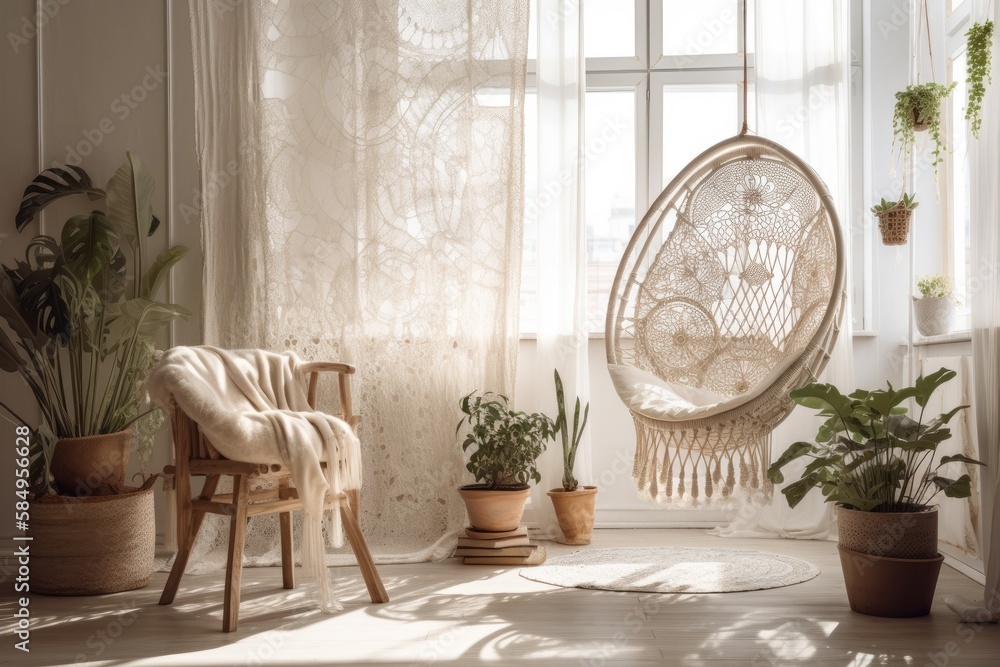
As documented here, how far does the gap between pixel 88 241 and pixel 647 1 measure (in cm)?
251

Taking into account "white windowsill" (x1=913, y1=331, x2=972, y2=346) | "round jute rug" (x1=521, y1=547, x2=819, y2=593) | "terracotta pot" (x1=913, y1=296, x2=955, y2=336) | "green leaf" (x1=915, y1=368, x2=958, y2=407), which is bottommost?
"round jute rug" (x1=521, y1=547, x2=819, y2=593)

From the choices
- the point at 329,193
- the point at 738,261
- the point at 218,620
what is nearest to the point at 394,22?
the point at 329,193

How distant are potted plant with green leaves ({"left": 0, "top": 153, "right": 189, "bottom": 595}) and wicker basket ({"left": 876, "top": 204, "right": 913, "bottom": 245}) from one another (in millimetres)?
2600

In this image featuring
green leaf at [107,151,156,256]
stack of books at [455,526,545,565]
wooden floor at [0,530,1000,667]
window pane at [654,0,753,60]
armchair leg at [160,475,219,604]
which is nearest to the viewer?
wooden floor at [0,530,1000,667]

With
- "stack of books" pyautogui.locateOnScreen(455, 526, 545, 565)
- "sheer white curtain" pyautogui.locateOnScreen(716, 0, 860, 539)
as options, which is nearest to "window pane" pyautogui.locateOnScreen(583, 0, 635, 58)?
"sheer white curtain" pyautogui.locateOnScreen(716, 0, 860, 539)

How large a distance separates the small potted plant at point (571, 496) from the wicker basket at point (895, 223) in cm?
130

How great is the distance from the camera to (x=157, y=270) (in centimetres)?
330

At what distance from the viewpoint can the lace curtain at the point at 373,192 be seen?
137 inches

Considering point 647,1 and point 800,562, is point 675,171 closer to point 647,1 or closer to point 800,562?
point 647,1

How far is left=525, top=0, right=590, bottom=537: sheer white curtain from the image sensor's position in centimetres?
360

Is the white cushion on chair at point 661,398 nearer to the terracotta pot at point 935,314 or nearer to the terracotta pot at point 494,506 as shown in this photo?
the terracotta pot at point 494,506

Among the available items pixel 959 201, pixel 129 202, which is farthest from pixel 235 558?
pixel 959 201

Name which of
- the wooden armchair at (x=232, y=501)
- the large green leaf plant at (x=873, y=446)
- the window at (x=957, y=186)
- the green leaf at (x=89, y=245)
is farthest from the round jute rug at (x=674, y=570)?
the green leaf at (x=89, y=245)

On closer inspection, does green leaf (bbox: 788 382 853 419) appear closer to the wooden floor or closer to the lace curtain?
the wooden floor
